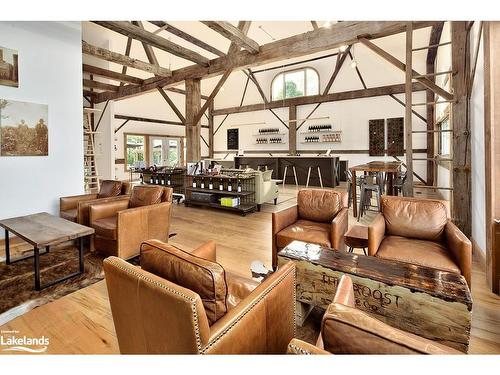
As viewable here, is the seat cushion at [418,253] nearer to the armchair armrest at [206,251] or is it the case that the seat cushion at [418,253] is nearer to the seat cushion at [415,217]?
the seat cushion at [415,217]

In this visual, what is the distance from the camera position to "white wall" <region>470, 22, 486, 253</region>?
9.89 feet

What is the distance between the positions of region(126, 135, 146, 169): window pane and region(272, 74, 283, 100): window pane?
20.1 ft

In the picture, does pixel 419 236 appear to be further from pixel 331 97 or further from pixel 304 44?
pixel 331 97

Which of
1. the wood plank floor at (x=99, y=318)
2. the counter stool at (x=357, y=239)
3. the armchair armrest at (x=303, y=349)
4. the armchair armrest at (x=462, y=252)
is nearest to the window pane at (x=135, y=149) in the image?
the wood plank floor at (x=99, y=318)

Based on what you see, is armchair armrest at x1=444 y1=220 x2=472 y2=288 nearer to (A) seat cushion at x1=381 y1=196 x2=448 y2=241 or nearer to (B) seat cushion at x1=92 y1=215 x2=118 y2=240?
(A) seat cushion at x1=381 y1=196 x2=448 y2=241

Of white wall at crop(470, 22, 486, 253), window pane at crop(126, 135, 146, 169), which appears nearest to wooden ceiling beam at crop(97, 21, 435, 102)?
white wall at crop(470, 22, 486, 253)

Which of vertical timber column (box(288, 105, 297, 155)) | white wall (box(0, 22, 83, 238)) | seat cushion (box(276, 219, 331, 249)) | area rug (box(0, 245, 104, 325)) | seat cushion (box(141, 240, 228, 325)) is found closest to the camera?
seat cushion (box(141, 240, 228, 325))

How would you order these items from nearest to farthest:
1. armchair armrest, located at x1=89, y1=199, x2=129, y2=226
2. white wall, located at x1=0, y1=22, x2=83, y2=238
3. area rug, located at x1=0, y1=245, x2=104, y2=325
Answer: area rug, located at x1=0, y1=245, x2=104, y2=325 < armchair armrest, located at x1=89, y1=199, x2=129, y2=226 < white wall, located at x1=0, y1=22, x2=83, y2=238

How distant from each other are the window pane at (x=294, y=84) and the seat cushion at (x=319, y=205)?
29.6ft

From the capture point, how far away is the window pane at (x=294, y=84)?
36.8ft

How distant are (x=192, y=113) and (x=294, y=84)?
6214mm
